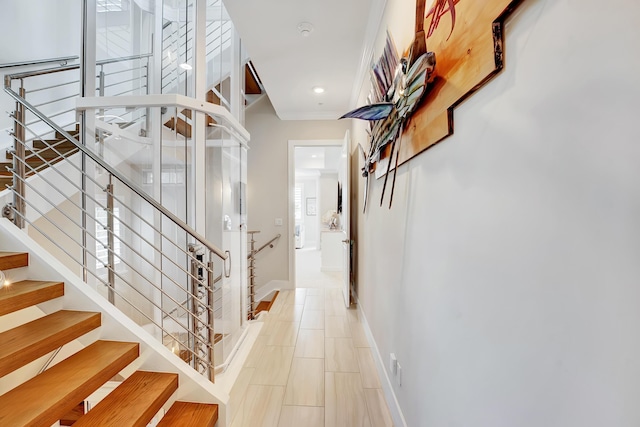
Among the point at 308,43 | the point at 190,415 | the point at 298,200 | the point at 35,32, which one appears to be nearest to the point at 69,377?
the point at 190,415

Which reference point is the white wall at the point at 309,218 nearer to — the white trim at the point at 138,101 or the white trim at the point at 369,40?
the white trim at the point at 369,40

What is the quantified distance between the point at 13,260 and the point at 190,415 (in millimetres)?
1320

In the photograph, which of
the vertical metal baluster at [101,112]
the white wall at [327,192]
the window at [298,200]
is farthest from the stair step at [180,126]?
the window at [298,200]

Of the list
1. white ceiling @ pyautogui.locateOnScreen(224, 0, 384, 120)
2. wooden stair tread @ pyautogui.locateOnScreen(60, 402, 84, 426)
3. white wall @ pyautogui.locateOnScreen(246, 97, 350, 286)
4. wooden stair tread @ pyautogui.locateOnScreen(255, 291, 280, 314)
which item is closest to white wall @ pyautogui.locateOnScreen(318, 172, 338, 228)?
white wall @ pyautogui.locateOnScreen(246, 97, 350, 286)

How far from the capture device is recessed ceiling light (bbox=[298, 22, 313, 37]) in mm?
2145

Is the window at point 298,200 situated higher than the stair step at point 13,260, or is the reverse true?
the window at point 298,200

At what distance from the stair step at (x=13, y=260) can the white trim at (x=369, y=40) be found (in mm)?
2690

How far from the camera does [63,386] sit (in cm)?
122

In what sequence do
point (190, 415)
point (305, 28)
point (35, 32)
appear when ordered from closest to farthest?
point (190, 415)
point (305, 28)
point (35, 32)

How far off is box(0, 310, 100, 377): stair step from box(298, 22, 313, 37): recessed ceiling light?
242cm

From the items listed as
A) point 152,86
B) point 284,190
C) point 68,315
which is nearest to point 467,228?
point 68,315

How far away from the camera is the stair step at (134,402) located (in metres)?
1.23

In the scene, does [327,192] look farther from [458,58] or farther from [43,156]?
[458,58]

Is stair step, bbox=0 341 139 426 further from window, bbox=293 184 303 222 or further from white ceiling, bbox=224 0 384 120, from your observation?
window, bbox=293 184 303 222
